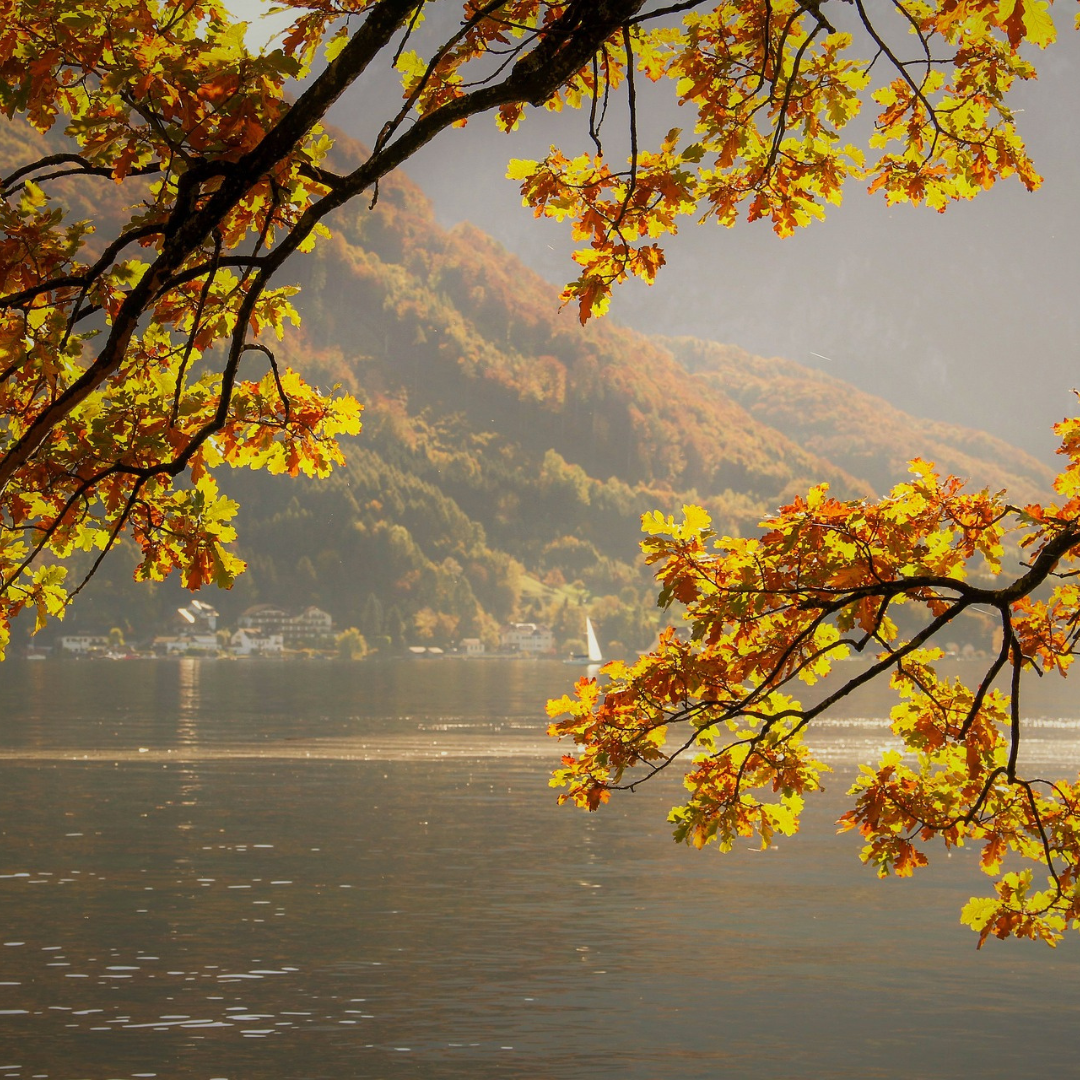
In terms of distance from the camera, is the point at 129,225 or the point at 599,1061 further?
the point at 599,1061

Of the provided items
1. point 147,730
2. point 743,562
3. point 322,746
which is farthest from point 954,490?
point 147,730

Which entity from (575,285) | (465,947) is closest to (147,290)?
(575,285)

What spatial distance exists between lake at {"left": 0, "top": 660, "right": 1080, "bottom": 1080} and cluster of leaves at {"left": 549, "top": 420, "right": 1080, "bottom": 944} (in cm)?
1070

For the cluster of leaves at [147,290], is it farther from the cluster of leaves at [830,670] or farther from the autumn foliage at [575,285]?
the cluster of leaves at [830,670]

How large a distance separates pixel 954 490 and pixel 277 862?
28018mm

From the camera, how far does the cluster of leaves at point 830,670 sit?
7941 mm

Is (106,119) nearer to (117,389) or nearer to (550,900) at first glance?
(117,389)

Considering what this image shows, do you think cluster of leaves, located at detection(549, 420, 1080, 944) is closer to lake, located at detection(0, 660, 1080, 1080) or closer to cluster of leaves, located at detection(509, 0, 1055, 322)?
cluster of leaves, located at detection(509, 0, 1055, 322)

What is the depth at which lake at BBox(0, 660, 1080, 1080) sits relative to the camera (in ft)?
63.4

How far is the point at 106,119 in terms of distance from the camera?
5699 millimetres

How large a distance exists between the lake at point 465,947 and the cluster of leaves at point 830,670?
1070cm

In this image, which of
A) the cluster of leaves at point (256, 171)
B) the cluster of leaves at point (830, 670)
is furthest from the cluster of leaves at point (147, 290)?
the cluster of leaves at point (830, 670)

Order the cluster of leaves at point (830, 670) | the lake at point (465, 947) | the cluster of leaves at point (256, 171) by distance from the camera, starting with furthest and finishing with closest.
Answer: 1. the lake at point (465, 947)
2. the cluster of leaves at point (830, 670)
3. the cluster of leaves at point (256, 171)

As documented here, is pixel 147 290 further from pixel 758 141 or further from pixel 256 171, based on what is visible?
pixel 758 141
